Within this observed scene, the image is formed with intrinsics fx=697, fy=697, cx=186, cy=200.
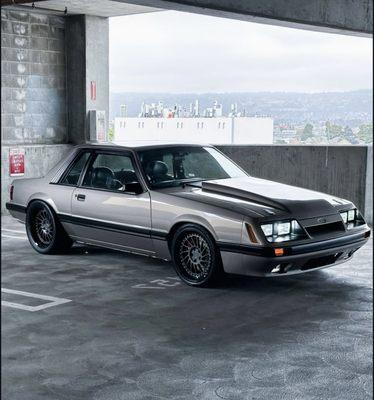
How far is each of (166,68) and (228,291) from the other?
9122 mm

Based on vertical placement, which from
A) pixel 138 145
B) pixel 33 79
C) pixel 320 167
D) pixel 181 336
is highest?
pixel 33 79

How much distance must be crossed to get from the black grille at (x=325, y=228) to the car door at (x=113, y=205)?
174cm

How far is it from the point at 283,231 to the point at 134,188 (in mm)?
1779

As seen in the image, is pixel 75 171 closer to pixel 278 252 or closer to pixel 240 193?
pixel 240 193

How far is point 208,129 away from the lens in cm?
1420

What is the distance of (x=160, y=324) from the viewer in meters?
5.79

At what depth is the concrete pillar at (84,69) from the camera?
563 inches

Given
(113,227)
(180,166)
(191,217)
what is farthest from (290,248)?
(113,227)

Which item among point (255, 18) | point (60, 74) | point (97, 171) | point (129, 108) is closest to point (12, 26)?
point (60, 74)

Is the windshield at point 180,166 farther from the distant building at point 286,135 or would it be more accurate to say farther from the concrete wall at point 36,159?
the concrete wall at point 36,159

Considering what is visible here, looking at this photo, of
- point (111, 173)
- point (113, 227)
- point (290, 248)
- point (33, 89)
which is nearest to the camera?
point (290, 248)

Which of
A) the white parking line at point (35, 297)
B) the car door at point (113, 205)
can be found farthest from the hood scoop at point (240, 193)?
the white parking line at point (35, 297)

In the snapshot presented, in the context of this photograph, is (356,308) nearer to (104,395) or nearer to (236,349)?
(236,349)

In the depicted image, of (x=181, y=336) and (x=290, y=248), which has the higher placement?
(x=290, y=248)
